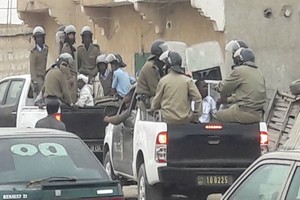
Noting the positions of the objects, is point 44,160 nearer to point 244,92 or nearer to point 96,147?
point 244,92

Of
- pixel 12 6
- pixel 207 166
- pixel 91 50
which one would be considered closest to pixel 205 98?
pixel 207 166

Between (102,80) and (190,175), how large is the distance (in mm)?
4789

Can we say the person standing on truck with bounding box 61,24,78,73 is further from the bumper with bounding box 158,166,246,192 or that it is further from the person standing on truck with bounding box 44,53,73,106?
the bumper with bounding box 158,166,246,192

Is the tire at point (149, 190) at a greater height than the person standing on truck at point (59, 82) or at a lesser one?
lesser

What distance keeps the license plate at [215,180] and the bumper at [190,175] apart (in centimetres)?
2

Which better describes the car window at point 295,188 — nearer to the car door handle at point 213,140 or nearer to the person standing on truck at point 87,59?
the car door handle at point 213,140

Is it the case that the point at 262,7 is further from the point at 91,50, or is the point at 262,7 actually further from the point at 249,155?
the point at 249,155

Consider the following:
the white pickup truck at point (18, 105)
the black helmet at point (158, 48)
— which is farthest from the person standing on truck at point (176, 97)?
Answer: the white pickup truck at point (18, 105)

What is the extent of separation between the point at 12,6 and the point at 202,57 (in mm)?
14698

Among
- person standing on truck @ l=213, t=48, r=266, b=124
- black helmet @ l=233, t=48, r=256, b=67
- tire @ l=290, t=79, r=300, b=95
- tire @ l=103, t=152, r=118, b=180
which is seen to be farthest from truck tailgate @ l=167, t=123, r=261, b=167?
tire @ l=290, t=79, r=300, b=95

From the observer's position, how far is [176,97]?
1216 centimetres

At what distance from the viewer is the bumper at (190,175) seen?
11.8 meters

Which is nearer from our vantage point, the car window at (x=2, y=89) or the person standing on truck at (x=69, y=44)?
the car window at (x=2, y=89)

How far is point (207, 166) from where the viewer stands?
12.0 m
